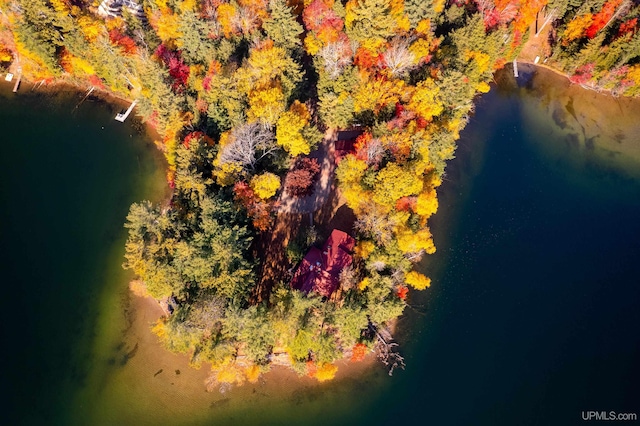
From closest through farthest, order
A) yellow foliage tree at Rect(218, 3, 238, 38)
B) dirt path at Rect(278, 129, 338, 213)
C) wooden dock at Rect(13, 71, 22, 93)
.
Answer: yellow foliage tree at Rect(218, 3, 238, 38)
dirt path at Rect(278, 129, 338, 213)
wooden dock at Rect(13, 71, 22, 93)

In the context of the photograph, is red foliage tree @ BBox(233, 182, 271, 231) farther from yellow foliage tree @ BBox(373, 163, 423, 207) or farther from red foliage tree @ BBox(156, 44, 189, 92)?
red foliage tree @ BBox(156, 44, 189, 92)

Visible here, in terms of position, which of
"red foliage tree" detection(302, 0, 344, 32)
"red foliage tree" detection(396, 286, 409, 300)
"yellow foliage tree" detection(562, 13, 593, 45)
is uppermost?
"yellow foliage tree" detection(562, 13, 593, 45)

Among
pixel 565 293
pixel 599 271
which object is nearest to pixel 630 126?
pixel 599 271

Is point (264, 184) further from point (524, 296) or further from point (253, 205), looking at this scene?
point (524, 296)

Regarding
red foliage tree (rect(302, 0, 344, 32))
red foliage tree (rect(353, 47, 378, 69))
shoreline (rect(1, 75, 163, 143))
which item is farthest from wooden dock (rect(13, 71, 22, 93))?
red foliage tree (rect(353, 47, 378, 69))

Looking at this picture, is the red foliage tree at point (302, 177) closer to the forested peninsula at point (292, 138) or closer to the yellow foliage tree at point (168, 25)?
the forested peninsula at point (292, 138)

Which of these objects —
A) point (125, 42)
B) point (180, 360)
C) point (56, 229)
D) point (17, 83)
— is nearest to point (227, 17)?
point (125, 42)
